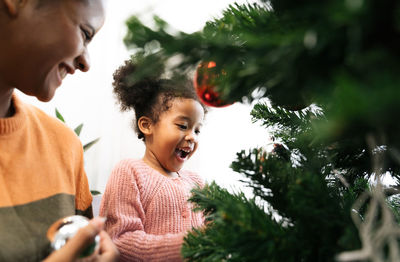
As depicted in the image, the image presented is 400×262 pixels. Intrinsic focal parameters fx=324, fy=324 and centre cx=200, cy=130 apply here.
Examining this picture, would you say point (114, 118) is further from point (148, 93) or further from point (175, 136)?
point (175, 136)

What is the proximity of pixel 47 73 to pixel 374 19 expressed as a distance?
1.72 feet

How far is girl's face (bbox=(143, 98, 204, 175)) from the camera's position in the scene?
3.42ft

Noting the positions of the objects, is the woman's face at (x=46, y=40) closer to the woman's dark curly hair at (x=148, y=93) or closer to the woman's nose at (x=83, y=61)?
the woman's nose at (x=83, y=61)

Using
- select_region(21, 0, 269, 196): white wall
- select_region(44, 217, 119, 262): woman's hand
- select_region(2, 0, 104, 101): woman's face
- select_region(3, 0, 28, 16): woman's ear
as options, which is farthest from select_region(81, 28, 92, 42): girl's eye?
select_region(21, 0, 269, 196): white wall

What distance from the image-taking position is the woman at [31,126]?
54cm

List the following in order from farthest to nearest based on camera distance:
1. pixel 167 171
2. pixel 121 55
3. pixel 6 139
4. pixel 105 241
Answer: pixel 121 55 < pixel 167 171 < pixel 6 139 < pixel 105 241

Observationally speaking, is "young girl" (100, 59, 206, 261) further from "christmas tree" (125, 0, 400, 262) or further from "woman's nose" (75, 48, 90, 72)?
"christmas tree" (125, 0, 400, 262)

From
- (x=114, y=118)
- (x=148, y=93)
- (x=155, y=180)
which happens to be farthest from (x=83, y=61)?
(x=114, y=118)

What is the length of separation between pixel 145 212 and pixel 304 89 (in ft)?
2.35

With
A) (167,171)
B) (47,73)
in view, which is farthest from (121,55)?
(47,73)

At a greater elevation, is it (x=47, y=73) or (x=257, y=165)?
(x=257, y=165)

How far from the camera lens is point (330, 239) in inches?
12.9

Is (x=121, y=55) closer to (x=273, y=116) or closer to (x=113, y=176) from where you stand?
(x=113, y=176)

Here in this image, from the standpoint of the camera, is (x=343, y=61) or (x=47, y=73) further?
(x=47, y=73)
